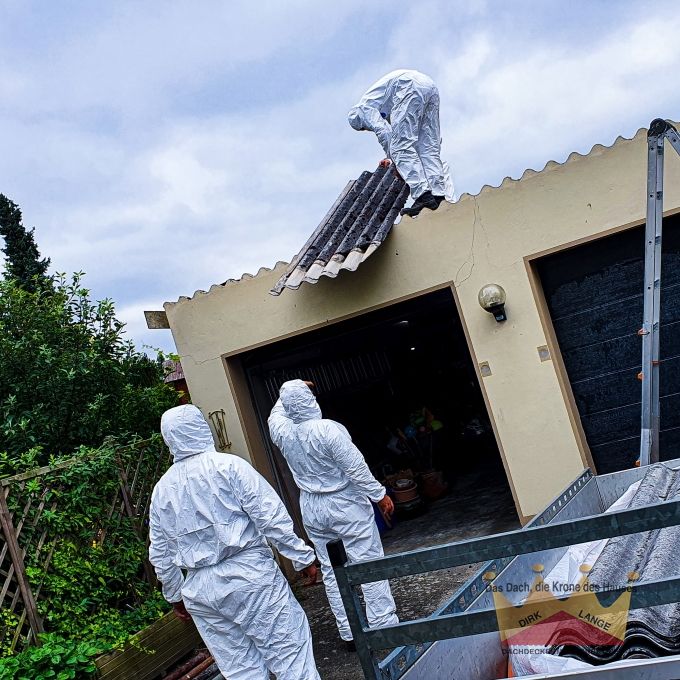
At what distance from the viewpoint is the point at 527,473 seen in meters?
6.48

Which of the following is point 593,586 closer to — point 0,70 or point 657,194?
point 657,194

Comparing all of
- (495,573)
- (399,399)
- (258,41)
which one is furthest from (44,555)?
(399,399)

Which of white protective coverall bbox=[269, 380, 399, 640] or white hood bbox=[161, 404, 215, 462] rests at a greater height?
white hood bbox=[161, 404, 215, 462]

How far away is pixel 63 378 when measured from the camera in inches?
281

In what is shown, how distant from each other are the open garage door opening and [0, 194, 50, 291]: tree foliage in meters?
11.7

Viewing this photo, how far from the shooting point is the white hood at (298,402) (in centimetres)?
511

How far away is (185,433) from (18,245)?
56.3 feet

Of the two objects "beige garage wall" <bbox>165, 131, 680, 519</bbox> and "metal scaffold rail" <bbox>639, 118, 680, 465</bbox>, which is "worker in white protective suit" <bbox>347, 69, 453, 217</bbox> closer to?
"beige garage wall" <bbox>165, 131, 680, 519</bbox>

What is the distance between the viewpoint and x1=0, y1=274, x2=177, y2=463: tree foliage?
708 cm

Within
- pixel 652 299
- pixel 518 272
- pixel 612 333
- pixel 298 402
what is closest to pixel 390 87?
pixel 518 272

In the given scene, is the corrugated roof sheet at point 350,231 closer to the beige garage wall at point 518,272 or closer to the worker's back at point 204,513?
the beige garage wall at point 518,272

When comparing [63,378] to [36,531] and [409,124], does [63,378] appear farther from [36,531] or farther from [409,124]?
[409,124]

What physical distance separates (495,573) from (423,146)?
6.13 metres

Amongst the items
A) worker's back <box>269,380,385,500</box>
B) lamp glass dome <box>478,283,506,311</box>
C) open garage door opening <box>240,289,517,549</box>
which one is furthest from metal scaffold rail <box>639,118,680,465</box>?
open garage door opening <box>240,289,517,549</box>
